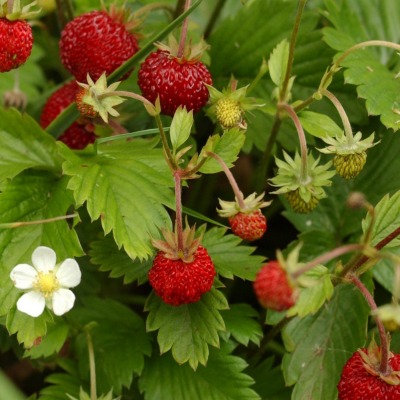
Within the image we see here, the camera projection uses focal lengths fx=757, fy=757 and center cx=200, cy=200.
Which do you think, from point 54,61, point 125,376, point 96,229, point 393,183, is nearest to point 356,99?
point 393,183

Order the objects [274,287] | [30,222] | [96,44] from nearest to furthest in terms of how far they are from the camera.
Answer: [274,287] < [30,222] < [96,44]

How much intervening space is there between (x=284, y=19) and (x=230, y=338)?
30.9 inches

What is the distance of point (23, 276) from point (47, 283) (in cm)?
5

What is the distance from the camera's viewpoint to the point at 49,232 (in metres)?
1.47

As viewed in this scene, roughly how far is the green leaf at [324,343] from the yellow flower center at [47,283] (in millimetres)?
482

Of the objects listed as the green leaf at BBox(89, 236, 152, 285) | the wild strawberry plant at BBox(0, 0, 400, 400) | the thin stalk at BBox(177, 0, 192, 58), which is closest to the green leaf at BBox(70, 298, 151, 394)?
the wild strawberry plant at BBox(0, 0, 400, 400)

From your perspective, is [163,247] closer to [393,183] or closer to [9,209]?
[9,209]

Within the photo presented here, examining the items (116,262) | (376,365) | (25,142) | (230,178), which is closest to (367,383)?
(376,365)

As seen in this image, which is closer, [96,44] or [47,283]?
[47,283]

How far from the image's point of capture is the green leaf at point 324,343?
1.49 m

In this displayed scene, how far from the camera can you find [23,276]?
4.51 ft

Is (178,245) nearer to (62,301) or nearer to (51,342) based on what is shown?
(62,301)

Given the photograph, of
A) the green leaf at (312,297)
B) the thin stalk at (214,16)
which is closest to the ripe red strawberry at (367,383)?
the green leaf at (312,297)

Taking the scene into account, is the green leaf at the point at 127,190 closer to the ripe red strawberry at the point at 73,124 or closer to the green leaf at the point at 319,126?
the ripe red strawberry at the point at 73,124
